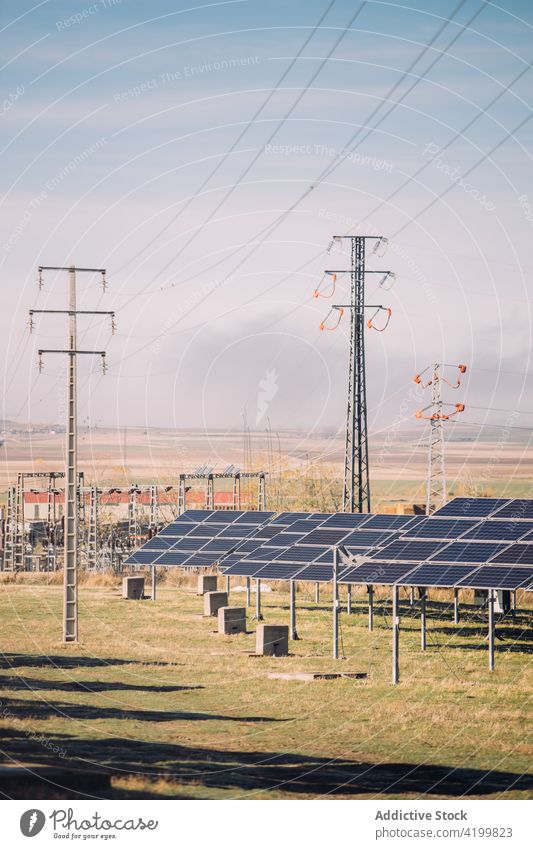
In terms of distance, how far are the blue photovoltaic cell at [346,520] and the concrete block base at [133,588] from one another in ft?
43.0

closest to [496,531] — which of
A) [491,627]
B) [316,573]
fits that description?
[491,627]

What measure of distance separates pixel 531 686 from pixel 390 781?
13.1m

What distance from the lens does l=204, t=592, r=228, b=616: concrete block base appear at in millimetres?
56969

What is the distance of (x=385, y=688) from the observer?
37.1m

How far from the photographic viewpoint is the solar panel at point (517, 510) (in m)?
47.7

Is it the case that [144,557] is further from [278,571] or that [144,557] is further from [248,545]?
[278,571]

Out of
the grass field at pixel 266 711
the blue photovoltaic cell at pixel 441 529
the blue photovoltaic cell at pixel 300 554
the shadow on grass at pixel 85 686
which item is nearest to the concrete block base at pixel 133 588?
the grass field at pixel 266 711

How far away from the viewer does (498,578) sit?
131 ft

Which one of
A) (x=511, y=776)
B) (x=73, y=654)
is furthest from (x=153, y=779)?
(x=73, y=654)

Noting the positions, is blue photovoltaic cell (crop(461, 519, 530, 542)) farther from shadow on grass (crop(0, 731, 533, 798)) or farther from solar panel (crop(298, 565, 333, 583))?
shadow on grass (crop(0, 731, 533, 798))

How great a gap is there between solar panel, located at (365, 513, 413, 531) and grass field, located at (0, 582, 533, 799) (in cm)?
408

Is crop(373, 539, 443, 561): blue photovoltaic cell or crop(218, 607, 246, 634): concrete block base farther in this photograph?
crop(218, 607, 246, 634): concrete block base

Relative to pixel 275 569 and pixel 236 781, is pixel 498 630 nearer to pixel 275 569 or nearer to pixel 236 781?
pixel 275 569

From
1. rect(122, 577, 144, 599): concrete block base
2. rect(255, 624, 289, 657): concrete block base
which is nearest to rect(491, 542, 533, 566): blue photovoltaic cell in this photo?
rect(255, 624, 289, 657): concrete block base
